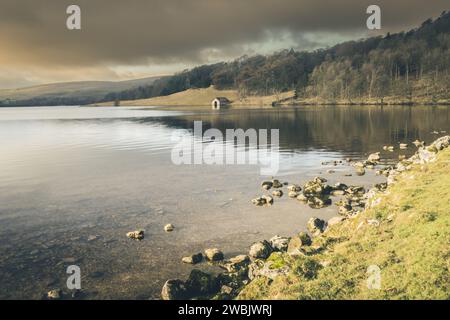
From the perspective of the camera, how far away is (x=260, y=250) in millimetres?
20406

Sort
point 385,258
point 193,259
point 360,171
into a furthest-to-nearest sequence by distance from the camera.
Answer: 1. point 360,171
2. point 193,259
3. point 385,258

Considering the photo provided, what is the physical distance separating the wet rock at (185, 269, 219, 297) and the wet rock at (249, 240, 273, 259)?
3386mm

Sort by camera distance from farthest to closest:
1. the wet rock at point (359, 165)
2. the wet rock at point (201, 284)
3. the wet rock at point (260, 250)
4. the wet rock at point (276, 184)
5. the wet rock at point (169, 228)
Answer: the wet rock at point (359, 165), the wet rock at point (276, 184), the wet rock at point (169, 228), the wet rock at point (260, 250), the wet rock at point (201, 284)

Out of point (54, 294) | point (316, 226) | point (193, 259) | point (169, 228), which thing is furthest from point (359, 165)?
point (54, 294)

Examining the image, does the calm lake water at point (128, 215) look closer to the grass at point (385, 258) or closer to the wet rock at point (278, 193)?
the wet rock at point (278, 193)

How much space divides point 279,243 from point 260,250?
168 centimetres

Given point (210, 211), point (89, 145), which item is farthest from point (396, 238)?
point (89, 145)

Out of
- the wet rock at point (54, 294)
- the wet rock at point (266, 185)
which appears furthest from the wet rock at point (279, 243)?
the wet rock at point (266, 185)

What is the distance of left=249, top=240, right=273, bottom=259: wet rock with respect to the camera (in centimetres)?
2031

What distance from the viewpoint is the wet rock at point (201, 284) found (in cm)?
1711

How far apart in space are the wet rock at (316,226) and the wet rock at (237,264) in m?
5.91

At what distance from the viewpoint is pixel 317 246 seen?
19188mm

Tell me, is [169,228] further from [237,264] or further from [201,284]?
[201,284]

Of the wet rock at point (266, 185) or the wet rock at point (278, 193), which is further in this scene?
the wet rock at point (266, 185)
